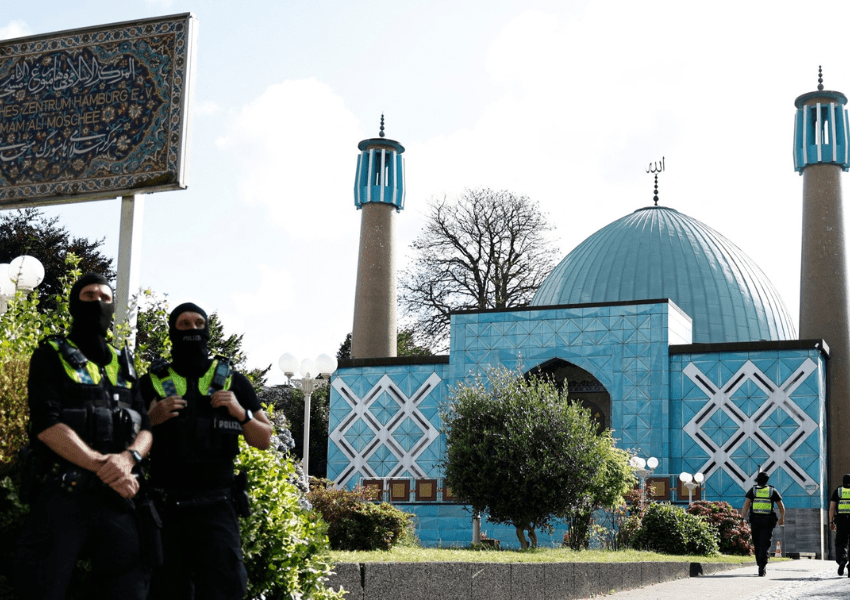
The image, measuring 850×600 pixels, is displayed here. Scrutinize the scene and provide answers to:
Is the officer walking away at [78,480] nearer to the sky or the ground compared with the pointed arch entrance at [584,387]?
nearer to the ground

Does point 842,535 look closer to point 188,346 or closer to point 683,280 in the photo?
point 188,346

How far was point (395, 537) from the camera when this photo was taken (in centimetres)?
1438

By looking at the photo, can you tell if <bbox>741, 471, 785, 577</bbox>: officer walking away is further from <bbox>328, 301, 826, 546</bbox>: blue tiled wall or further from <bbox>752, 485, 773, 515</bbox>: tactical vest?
<bbox>328, 301, 826, 546</bbox>: blue tiled wall

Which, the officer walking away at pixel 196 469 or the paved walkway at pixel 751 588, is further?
the paved walkway at pixel 751 588

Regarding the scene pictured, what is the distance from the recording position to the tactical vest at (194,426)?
4.44 m

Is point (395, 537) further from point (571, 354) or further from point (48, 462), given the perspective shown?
point (571, 354)

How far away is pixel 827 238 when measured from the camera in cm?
3459

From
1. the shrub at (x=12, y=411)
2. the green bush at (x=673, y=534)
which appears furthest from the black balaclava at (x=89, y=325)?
the green bush at (x=673, y=534)

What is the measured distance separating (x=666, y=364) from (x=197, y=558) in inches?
1036

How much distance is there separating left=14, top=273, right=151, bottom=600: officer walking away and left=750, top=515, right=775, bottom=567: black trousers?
1151cm

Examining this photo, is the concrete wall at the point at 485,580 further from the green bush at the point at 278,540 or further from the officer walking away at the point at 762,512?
the officer walking away at the point at 762,512

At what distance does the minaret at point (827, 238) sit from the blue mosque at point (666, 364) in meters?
0.05

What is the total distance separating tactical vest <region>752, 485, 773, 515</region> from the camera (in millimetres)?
13664

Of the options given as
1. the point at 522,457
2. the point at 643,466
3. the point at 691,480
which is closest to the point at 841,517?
the point at 522,457
